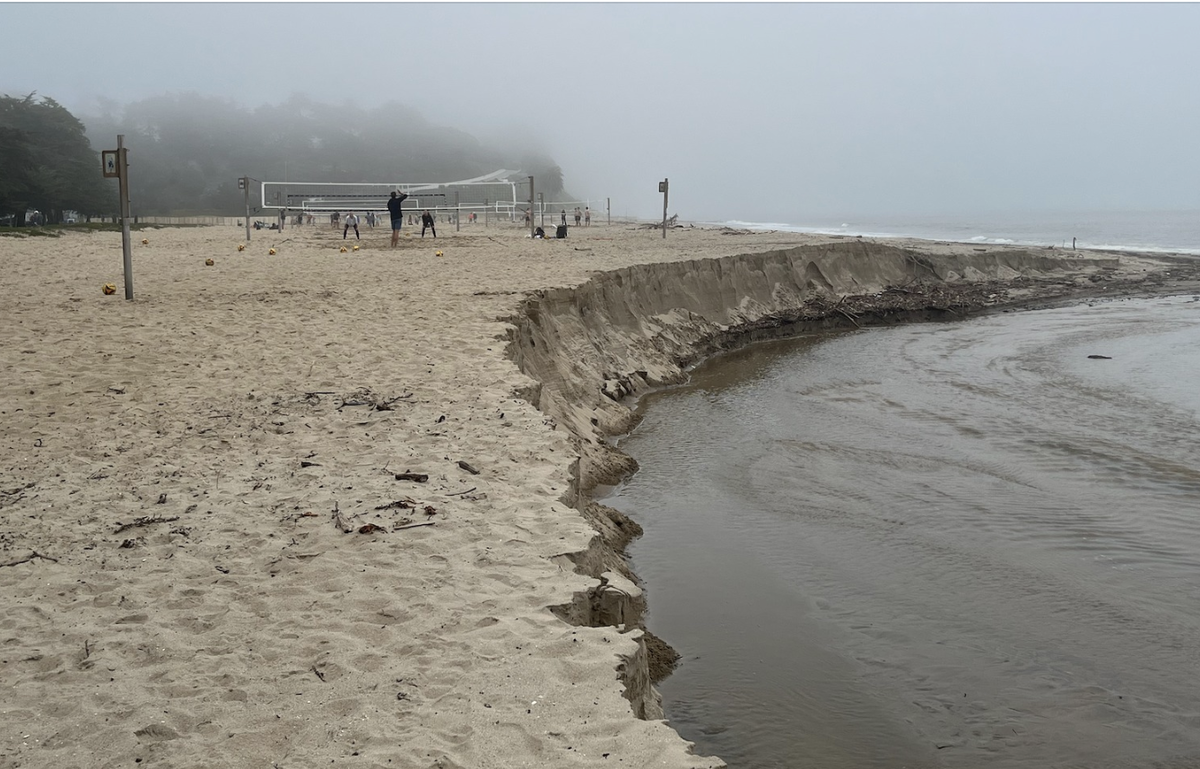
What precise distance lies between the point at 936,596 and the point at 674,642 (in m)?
1.93

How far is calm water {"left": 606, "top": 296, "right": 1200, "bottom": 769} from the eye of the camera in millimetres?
4664

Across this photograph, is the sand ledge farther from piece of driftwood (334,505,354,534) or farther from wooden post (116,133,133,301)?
wooden post (116,133,133,301)

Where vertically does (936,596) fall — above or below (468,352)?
below

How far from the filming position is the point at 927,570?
6621mm

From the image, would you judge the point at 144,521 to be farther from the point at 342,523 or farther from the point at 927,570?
the point at 927,570

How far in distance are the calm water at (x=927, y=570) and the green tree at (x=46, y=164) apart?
40.7 meters

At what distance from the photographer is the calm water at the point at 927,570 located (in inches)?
184

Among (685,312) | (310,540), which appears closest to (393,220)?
(685,312)

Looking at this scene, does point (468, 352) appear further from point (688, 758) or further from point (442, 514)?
point (688, 758)

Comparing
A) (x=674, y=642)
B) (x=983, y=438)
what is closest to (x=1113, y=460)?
(x=983, y=438)

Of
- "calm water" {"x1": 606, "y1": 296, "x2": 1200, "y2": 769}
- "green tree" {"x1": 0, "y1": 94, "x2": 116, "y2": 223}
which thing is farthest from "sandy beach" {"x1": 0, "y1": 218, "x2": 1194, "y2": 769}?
"green tree" {"x1": 0, "y1": 94, "x2": 116, "y2": 223}

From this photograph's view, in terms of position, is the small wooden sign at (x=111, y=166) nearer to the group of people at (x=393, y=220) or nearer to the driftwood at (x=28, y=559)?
the driftwood at (x=28, y=559)

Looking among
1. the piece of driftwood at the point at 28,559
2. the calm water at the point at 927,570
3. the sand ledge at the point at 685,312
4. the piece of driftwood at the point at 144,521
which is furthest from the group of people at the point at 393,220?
the piece of driftwood at the point at 28,559

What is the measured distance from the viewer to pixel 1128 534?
732 cm
